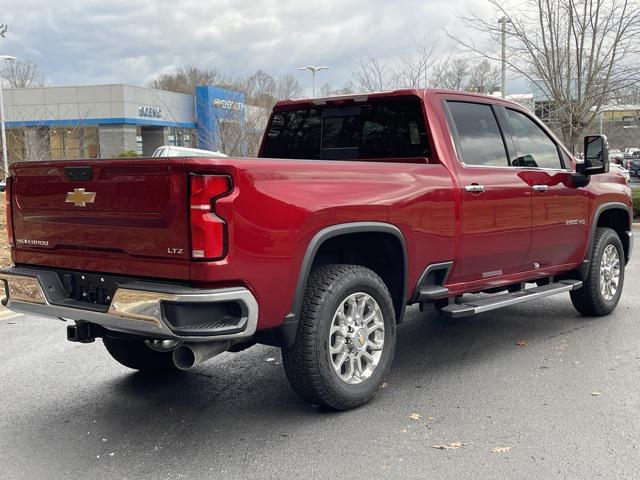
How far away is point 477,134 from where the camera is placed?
17.3 feet

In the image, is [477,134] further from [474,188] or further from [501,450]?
[501,450]

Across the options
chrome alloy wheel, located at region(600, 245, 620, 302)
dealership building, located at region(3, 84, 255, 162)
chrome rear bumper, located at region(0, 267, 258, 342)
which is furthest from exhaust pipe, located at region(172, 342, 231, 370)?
dealership building, located at region(3, 84, 255, 162)

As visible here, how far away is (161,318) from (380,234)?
1.60 m

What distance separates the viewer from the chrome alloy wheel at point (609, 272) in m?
6.55

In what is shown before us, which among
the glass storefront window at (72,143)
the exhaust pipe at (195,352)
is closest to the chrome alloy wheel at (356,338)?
the exhaust pipe at (195,352)

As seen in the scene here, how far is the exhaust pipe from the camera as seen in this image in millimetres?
3555

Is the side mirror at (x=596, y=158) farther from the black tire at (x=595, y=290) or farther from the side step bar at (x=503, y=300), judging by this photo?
the side step bar at (x=503, y=300)

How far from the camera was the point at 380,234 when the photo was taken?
4.34 metres

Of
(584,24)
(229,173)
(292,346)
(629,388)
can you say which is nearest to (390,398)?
(292,346)

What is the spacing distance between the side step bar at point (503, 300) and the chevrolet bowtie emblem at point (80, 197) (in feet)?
8.26

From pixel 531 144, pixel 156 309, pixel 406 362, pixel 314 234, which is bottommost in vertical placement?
pixel 406 362

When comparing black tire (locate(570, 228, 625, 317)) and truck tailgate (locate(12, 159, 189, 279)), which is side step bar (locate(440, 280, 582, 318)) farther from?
truck tailgate (locate(12, 159, 189, 279))

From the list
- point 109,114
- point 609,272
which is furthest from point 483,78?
point 109,114

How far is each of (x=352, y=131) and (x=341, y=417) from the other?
2295 mm
